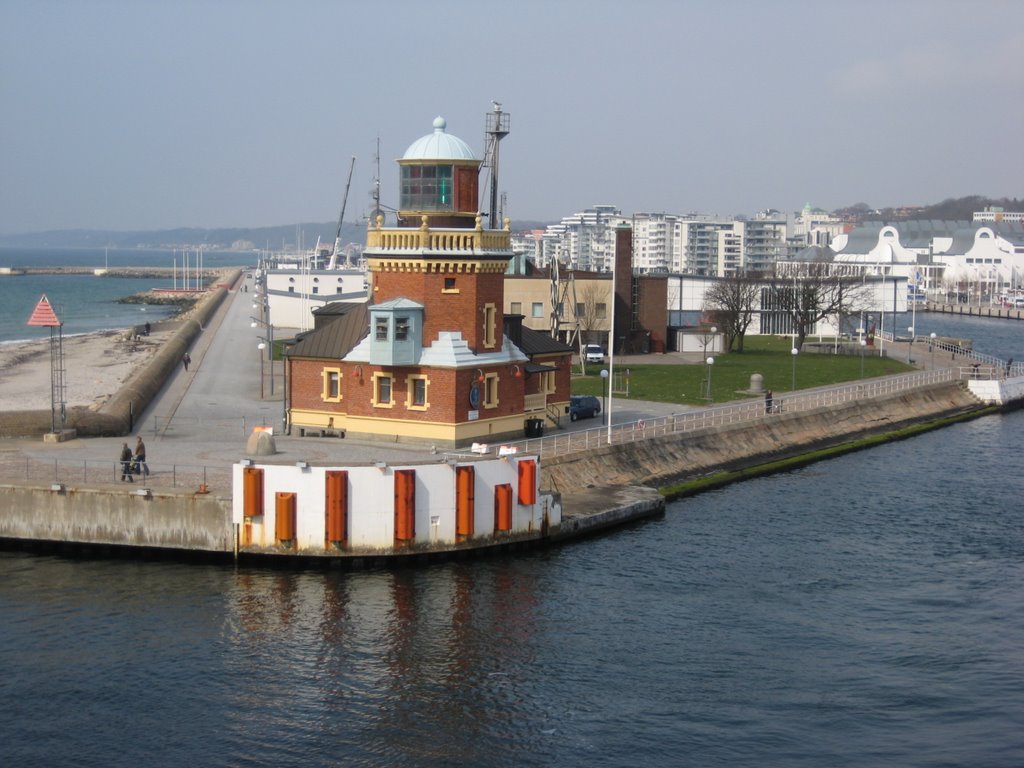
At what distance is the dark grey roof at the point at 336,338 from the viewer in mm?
49781

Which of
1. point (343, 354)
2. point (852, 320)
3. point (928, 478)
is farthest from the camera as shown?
point (852, 320)

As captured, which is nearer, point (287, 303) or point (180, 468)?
point (180, 468)

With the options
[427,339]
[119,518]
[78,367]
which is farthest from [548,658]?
[78,367]

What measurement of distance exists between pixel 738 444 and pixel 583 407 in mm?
7145

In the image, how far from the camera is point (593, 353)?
279 ft

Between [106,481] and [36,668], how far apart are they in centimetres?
1065

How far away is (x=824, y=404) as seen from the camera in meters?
68.4

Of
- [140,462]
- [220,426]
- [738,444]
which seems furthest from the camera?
[738,444]

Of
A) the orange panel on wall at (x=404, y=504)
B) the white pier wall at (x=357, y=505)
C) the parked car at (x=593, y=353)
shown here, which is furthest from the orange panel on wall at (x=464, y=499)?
the parked car at (x=593, y=353)

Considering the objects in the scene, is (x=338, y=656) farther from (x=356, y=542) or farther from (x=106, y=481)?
(x=106, y=481)

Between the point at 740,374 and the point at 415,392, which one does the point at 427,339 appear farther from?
the point at 740,374

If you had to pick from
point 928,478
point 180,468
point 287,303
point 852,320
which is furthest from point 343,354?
point 852,320

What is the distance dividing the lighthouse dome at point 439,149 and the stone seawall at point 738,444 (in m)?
11.7

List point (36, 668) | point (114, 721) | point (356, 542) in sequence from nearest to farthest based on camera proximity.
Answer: point (114, 721)
point (36, 668)
point (356, 542)
